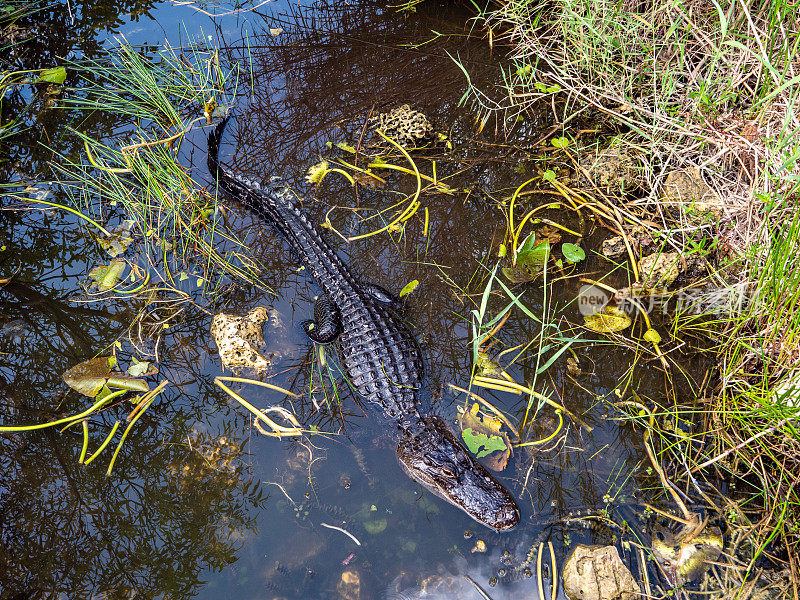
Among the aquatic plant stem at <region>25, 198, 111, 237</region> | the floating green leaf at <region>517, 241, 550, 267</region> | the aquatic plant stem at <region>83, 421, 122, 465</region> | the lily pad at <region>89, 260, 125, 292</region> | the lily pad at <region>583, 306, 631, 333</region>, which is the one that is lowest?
the lily pad at <region>583, 306, 631, 333</region>

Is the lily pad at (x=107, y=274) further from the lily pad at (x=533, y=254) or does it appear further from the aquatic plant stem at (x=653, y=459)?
the aquatic plant stem at (x=653, y=459)

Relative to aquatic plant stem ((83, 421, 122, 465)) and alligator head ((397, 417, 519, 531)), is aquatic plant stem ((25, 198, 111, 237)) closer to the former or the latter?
aquatic plant stem ((83, 421, 122, 465))

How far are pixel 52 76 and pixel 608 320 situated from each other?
5.34 m

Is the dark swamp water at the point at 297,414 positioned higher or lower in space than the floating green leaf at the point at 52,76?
lower

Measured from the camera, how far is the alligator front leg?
135 inches

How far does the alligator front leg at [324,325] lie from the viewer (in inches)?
135

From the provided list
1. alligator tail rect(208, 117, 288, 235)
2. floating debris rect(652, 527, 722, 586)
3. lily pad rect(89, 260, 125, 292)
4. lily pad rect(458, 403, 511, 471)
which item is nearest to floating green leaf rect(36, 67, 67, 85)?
alligator tail rect(208, 117, 288, 235)

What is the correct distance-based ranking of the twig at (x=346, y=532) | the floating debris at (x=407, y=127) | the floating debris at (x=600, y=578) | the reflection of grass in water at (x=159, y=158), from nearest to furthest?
the floating debris at (x=600, y=578) → the twig at (x=346, y=532) → the reflection of grass in water at (x=159, y=158) → the floating debris at (x=407, y=127)

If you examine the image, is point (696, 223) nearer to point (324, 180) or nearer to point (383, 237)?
point (383, 237)

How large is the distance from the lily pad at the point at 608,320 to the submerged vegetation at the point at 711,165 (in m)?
0.32

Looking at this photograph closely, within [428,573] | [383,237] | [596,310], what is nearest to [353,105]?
[383,237]

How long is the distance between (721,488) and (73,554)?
370cm

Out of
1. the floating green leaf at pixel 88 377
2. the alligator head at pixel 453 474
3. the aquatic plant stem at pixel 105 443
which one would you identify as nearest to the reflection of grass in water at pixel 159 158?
the floating green leaf at pixel 88 377

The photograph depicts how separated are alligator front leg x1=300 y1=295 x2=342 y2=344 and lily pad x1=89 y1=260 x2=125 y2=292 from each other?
146 centimetres
